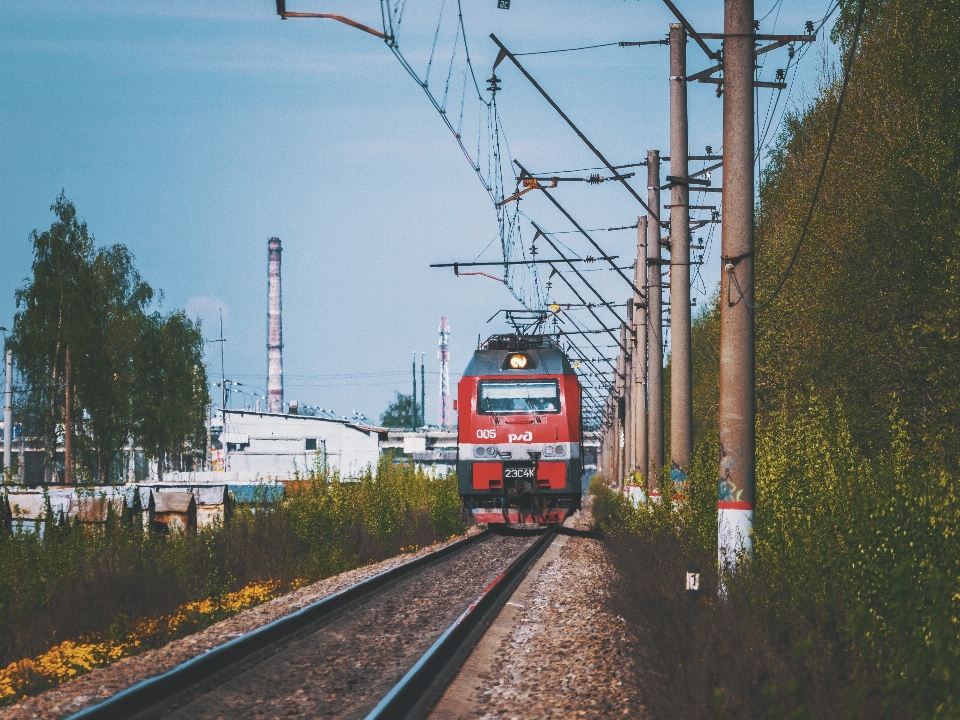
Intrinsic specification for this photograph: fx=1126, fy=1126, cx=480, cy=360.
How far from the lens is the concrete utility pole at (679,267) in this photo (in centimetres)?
1744

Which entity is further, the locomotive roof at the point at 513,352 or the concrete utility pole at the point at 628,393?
the concrete utility pole at the point at 628,393

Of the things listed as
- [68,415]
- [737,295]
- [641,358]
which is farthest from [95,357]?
[737,295]

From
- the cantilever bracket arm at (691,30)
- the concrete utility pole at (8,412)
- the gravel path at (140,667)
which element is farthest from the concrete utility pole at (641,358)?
the concrete utility pole at (8,412)

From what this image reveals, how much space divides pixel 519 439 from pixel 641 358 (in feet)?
17.8

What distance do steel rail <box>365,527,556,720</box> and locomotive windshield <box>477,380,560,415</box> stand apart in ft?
30.2

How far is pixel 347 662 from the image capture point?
9.41 meters

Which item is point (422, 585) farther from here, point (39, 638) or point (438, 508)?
point (438, 508)

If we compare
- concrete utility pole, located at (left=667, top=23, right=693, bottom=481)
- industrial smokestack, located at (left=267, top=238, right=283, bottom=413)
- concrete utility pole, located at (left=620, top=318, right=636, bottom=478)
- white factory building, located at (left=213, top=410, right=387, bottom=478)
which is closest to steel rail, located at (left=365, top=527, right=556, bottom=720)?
concrete utility pole, located at (left=667, top=23, right=693, bottom=481)

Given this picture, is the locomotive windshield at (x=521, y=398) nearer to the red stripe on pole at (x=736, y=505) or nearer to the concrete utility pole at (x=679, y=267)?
the concrete utility pole at (x=679, y=267)

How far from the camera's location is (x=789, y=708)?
576 cm

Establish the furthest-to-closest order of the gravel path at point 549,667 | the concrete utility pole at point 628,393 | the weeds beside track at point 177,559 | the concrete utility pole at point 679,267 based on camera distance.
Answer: the concrete utility pole at point 628,393 < the concrete utility pole at point 679,267 < the weeds beside track at point 177,559 < the gravel path at point 549,667

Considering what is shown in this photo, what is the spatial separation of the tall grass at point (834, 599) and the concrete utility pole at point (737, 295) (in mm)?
273

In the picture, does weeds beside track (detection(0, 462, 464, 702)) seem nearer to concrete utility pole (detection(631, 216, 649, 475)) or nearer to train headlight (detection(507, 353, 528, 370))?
train headlight (detection(507, 353, 528, 370))

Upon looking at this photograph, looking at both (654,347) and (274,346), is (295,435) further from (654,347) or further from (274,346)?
(654,347)
